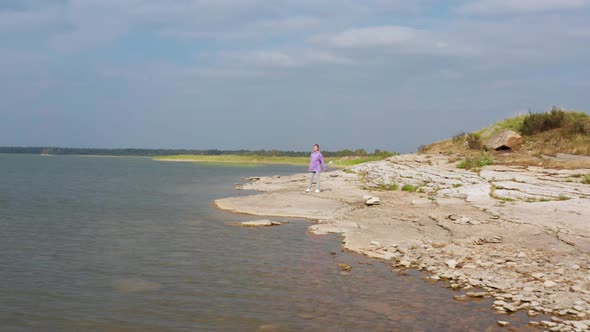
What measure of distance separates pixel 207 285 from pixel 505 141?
26.2 m

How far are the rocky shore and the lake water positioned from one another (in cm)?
79

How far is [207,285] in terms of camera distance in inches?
417

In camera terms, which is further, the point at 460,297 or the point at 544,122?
the point at 544,122

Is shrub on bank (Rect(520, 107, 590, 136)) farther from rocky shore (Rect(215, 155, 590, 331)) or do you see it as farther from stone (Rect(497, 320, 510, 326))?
Answer: stone (Rect(497, 320, 510, 326))

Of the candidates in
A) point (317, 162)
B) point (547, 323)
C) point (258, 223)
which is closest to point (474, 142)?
point (317, 162)

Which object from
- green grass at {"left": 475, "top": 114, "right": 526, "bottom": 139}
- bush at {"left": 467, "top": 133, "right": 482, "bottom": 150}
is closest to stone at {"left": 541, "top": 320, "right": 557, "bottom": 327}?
bush at {"left": 467, "top": 133, "right": 482, "bottom": 150}

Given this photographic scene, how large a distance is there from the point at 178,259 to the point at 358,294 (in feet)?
17.3

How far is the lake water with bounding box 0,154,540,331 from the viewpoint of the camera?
8461mm

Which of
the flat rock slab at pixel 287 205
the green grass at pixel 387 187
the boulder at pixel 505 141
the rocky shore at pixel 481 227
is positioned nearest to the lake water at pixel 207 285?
the rocky shore at pixel 481 227

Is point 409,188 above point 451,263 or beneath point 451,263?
above

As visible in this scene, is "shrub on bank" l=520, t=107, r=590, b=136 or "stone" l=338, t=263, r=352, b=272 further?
"shrub on bank" l=520, t=107, r=590, b=136

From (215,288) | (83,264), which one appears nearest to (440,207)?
(215,288)

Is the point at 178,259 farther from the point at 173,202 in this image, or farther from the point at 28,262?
the point at 173,202

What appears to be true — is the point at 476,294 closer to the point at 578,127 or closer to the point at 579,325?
the point at 579,325
